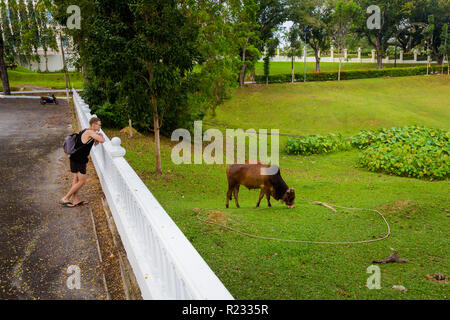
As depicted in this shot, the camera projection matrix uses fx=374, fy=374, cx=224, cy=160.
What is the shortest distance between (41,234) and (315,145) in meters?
15.6

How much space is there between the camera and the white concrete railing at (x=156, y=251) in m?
2.61

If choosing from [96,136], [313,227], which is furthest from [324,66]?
[96,136]

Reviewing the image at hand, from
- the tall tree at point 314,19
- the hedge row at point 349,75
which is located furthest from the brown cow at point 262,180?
the tall tree at point 314,19

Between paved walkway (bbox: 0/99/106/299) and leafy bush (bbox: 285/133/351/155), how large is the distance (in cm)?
1199

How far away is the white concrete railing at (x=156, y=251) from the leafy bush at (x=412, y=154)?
11.4 metres

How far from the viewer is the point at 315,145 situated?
19.3m

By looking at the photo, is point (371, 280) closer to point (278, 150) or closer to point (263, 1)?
point (278, 150)

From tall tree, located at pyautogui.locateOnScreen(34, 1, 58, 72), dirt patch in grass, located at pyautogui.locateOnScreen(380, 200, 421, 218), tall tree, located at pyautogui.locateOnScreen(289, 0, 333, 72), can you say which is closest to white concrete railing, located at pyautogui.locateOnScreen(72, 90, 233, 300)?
dirt patch in grass, located at pyautogui.locateOnScreen(380, 200, 421, 218)

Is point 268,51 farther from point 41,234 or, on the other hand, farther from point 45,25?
point 41,234

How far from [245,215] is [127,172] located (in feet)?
10.6

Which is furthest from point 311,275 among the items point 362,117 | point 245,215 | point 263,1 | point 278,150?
point 263,1

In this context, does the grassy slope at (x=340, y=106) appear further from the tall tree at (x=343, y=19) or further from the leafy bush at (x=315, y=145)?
the leafy bush at (x=315, y=145)

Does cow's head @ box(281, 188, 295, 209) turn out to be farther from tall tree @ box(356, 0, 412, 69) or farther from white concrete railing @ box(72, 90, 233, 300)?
tall tree @ box(356, 0, 412, 69)

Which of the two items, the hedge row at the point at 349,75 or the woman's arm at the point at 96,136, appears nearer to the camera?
the woman's arm at the point at 96,136
